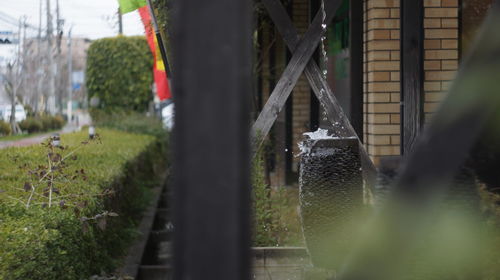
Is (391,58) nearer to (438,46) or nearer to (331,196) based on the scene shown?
(438,46)

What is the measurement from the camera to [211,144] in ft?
4.52

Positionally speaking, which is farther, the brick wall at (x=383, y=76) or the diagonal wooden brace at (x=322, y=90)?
the brick wall at (x=383, y=76)

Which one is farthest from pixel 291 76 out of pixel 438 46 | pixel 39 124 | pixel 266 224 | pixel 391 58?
pixel 39 124

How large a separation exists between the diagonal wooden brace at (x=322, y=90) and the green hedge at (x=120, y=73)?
23.6 meters

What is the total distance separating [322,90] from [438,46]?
1590 mm

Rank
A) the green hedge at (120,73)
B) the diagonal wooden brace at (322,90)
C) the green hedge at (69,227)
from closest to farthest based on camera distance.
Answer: the green hedge at (69,227)
the diagonal wooden brace at (322,90)
the green hedge at (120,73)

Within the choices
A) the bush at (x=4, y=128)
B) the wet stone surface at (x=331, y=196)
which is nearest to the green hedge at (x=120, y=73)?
the bush at (x=4, y=128)

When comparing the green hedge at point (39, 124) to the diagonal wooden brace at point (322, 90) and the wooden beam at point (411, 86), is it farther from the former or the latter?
the wooden beam at point (411, 86)

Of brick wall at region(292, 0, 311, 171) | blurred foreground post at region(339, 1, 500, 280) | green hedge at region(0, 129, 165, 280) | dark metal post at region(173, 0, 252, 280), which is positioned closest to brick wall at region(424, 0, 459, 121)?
green hedge at region(0, 129, 165, 280)

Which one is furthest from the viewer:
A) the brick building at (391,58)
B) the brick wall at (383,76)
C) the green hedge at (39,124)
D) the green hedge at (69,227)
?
the green hedge at (39,124)

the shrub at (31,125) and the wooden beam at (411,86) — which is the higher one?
the wooden beam at (411,86)

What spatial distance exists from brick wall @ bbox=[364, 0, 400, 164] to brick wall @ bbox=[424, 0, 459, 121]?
0.95 feet

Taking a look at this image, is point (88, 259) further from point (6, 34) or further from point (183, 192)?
point (6, 34)

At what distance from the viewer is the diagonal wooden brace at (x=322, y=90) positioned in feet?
17.8
